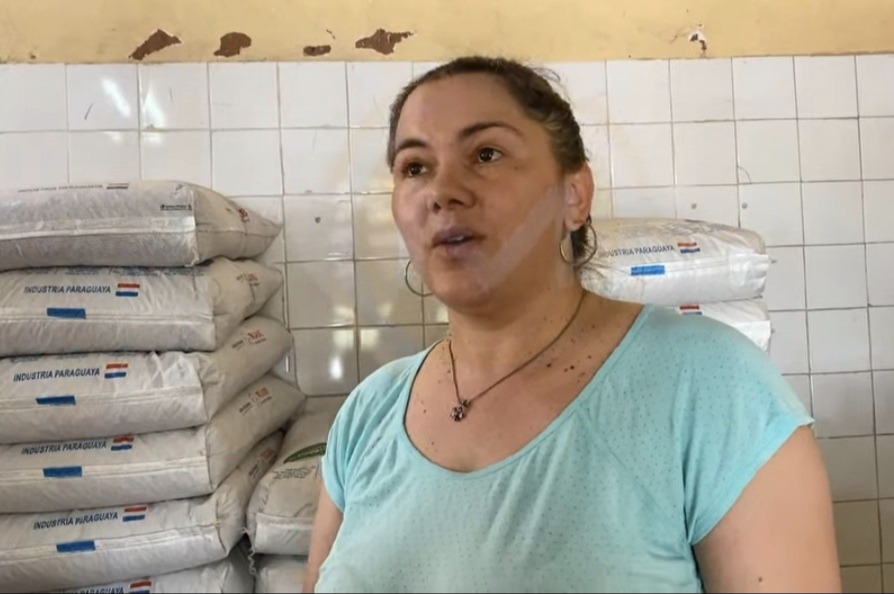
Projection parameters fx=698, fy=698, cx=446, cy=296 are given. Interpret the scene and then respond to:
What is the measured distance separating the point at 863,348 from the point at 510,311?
1.15m

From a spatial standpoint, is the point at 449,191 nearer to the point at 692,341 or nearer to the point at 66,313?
the point at 692,341

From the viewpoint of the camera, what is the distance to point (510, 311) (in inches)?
33.5

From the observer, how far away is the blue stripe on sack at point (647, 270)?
1256 millimetres

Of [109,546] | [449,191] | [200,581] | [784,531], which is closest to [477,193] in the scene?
[449,191]

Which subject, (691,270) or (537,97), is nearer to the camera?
(537,97)

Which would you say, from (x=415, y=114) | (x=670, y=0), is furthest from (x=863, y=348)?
(x=415, y=114)

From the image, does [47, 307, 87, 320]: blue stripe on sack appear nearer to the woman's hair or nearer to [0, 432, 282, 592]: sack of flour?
[0, 432, 282, 592]: sack of flour

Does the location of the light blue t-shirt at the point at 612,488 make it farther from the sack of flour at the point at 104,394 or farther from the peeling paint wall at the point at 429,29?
the peeling paint wall at the point at 429,29

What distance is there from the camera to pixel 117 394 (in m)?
1.12

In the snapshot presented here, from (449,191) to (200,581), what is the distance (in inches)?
26.9

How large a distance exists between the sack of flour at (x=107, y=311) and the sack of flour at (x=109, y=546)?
0.90ft

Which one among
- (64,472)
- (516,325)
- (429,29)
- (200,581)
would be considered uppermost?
(429,29)

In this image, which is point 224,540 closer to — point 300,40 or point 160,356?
point 160,356

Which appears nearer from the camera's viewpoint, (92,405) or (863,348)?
(92,405)
